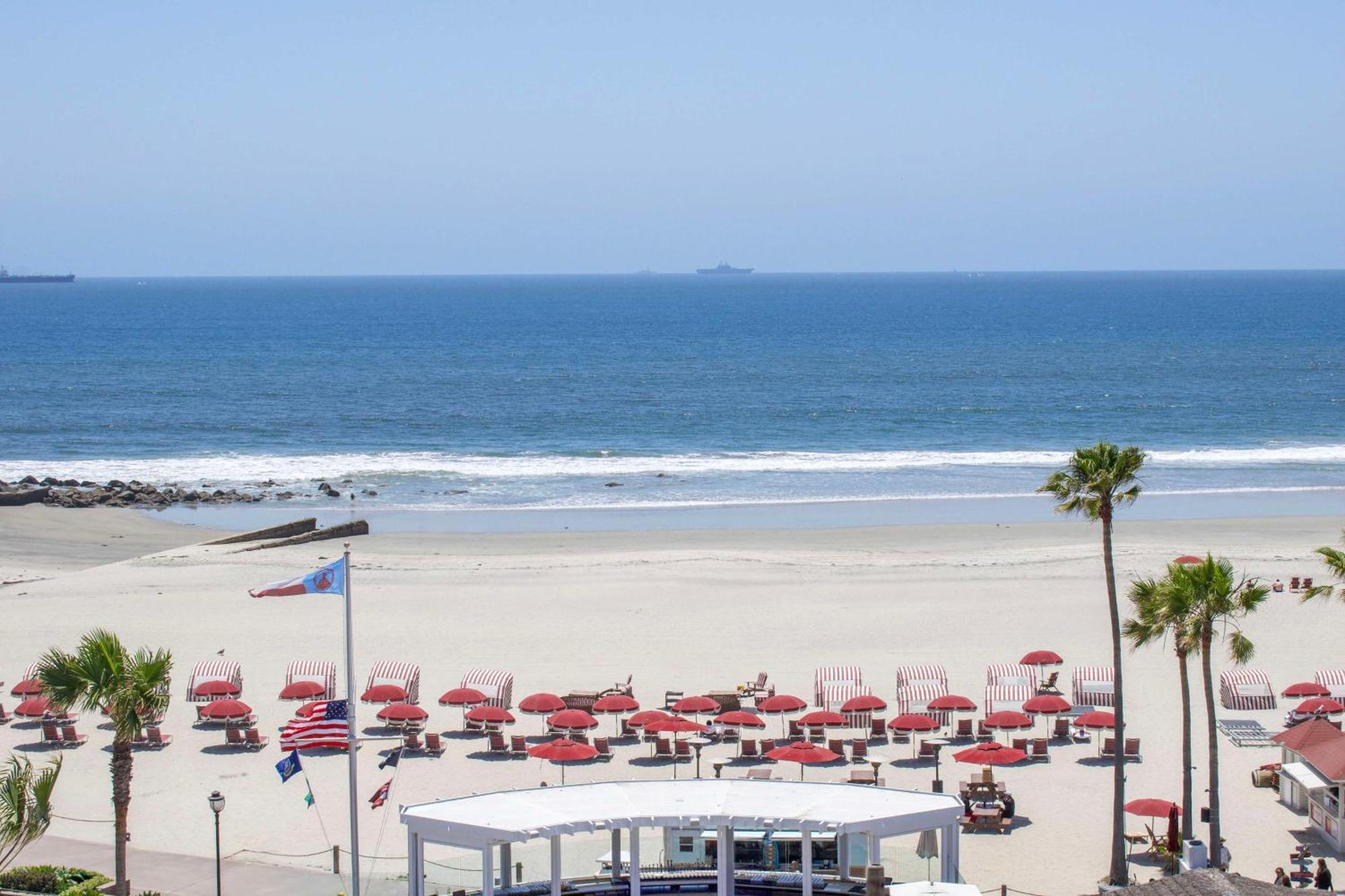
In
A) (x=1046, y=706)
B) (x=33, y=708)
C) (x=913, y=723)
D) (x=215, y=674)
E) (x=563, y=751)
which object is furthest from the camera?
(x=215, y=674)

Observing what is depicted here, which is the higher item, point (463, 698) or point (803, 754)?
point (463, 698)

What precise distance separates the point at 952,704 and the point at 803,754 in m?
4.22

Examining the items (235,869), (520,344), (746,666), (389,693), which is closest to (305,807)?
(235,869)

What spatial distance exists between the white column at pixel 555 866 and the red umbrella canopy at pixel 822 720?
1179 centimetres

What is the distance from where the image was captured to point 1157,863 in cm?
2106

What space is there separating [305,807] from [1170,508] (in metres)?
40.3

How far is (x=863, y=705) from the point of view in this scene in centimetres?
2686

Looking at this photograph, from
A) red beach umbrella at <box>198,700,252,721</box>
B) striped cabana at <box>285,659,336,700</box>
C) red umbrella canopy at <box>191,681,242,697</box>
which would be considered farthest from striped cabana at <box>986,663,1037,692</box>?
red umbrella canopy at <box>191,681,242,697</box>

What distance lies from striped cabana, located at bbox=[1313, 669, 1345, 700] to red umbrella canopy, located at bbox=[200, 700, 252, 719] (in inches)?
786

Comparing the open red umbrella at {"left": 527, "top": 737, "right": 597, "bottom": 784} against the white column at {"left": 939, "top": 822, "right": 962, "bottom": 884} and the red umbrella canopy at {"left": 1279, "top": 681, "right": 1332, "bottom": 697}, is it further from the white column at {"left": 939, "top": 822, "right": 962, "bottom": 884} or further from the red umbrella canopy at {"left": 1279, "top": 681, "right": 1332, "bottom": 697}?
the red umbrella canopy at {"left": 1279, "top": 681, "right": 1332, "bottom": 697}

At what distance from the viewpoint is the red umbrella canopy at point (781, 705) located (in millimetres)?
26797

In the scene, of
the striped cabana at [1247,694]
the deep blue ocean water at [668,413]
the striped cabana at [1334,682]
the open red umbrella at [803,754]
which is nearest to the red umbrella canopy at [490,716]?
the open red umbrella at [803,754]

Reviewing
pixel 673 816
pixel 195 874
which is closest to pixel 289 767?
pixel 195 874

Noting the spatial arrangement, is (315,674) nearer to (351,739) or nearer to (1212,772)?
(351,739)
